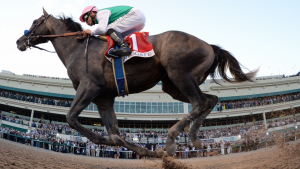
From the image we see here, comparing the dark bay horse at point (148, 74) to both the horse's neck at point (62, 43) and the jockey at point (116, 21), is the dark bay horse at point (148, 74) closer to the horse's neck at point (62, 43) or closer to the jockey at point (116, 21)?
the horse's neck at point (62, 43)

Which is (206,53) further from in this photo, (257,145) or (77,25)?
(257,145)

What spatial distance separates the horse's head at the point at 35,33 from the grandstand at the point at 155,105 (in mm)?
27410

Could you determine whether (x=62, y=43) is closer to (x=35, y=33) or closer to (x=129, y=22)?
(x=35, y=33)

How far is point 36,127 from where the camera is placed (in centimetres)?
2773

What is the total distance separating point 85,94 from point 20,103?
34.3m

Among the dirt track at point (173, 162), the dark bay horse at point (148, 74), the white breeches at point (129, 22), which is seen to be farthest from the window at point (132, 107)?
the white breeches at point (129, 22)

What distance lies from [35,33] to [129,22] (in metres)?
1.91

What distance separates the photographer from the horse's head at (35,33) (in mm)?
4875

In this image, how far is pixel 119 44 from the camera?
4.02 metres

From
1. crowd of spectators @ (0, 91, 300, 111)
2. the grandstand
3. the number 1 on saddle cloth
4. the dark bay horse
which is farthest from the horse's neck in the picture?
crowd of spectators @ (0, 91, 300, 111)

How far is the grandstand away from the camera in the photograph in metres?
33.1

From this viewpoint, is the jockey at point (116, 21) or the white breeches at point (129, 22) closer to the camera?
the jockey at point (116, 21)

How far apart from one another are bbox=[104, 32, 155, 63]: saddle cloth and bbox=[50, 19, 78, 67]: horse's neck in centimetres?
70

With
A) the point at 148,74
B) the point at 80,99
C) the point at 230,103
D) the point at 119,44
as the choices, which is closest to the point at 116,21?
the point at 119,44
